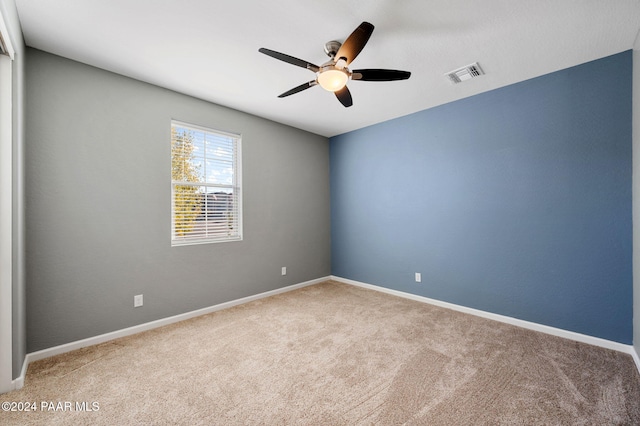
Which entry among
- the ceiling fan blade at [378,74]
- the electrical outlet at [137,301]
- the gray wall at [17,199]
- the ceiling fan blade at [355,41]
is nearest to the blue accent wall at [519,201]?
the ceiling fan blade at [378,74]

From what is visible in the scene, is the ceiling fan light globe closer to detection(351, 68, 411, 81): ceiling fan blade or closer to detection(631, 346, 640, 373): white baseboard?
detection(351, 68, 411, 81): ceiling fan blade

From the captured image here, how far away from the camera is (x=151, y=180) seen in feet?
9.70

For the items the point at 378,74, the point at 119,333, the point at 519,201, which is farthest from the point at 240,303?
the point at 519,201

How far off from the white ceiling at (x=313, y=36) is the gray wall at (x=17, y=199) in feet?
0.83

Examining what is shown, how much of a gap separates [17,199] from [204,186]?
1.68 metres

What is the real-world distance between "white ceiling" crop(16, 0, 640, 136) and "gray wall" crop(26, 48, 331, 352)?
0.33 m

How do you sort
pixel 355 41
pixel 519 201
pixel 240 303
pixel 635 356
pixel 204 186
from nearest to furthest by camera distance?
pixel 355 41
pixel 635 356
pixel 519 201
pixel 204 186
pixel 240 303

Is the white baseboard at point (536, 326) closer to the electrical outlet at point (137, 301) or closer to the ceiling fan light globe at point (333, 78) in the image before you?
the ceiling fan light globe at point (333, 78)

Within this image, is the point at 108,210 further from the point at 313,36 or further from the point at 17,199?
the point at 313,36

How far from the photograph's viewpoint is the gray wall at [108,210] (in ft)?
7.69

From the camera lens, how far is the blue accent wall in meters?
2.48

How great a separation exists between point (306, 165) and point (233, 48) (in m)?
2.44

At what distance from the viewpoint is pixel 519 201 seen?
9.79 feet

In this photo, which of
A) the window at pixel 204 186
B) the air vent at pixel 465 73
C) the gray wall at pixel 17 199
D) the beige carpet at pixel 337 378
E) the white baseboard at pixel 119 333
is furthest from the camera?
the window at pixel 204 186
